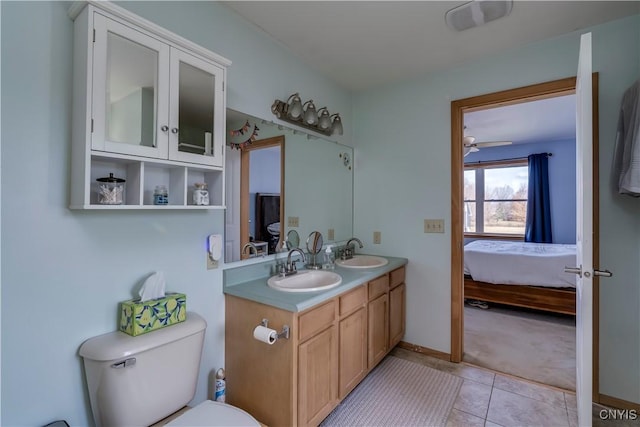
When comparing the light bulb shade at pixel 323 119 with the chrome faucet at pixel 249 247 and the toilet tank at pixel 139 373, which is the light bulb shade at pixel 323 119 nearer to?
the chrome faucet at pixel 249 247

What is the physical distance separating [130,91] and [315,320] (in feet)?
4.37

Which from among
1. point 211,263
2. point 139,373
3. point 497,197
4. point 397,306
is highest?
point 497,197

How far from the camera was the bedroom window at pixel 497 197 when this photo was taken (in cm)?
557

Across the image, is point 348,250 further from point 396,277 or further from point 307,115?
point 307,115

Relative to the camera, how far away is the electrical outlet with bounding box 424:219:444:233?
248 cm

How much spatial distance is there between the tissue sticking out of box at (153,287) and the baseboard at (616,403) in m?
2.69

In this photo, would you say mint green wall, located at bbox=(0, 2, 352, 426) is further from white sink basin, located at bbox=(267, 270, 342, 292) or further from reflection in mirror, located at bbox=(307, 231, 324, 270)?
reflection in mirror, located at bbox=(307, 231, 324, 270)

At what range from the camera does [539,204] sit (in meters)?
5.20

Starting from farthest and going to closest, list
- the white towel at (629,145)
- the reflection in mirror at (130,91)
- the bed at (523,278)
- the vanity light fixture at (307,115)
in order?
the bed at (523,278)
the vanity light fixture at (307,115)
the white towel at (629,145)
the reflection in mirror at (130,91)

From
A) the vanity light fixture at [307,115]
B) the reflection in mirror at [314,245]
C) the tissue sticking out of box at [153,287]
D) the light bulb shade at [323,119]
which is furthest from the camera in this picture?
the light bulb shade at [323,119]

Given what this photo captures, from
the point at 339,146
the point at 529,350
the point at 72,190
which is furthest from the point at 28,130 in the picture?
the point at 529,350

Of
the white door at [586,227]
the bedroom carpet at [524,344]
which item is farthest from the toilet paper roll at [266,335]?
the bedroom carpet at [524,344]

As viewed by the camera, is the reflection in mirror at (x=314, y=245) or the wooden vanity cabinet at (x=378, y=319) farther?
the reflection in mirror at (x=314, y=245)

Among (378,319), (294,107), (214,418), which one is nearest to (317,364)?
(214,418)
